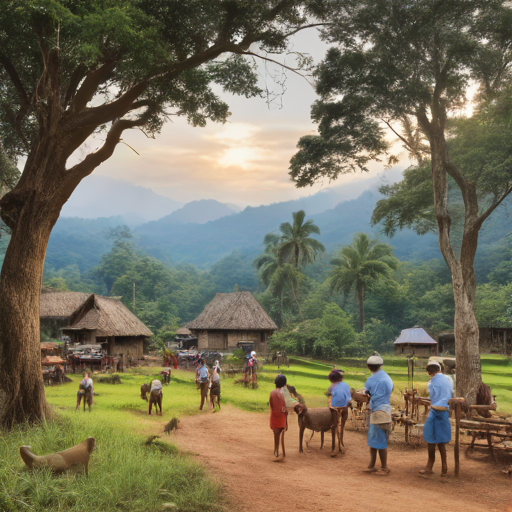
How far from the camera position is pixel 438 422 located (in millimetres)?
7059

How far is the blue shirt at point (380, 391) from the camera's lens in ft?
23.2

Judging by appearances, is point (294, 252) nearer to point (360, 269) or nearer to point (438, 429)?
point (360, 269)

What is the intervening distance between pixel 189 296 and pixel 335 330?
3572 centimetres

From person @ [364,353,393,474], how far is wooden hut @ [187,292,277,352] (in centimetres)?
2304

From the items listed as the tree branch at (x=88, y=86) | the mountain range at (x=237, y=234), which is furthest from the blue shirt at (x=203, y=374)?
the mountain range at (x=237, y=234)

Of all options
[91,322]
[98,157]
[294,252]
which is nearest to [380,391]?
[98,157]

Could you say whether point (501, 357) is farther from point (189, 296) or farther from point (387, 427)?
point (189, 296)

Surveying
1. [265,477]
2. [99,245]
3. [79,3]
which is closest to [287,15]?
[79,3]

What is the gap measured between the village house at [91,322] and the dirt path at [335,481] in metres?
18.8

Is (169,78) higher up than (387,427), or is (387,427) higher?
(169,78)

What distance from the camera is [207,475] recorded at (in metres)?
6.11

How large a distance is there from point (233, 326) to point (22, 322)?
22.9 metres

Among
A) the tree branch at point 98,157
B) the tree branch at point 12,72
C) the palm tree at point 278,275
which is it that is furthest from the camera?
the palm tree at point 278,275

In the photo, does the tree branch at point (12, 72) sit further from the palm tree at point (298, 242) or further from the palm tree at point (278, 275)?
the palm tree at point (278, 275)
